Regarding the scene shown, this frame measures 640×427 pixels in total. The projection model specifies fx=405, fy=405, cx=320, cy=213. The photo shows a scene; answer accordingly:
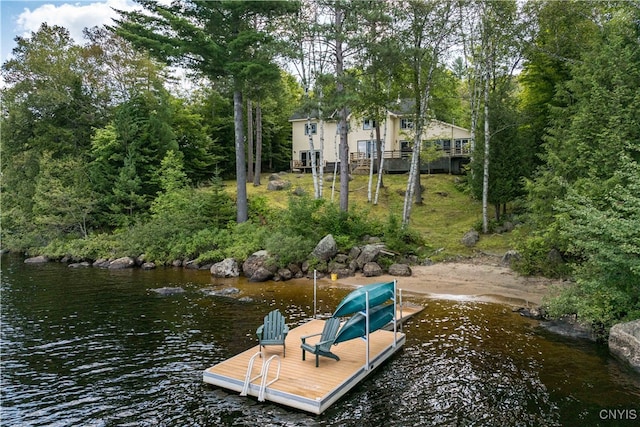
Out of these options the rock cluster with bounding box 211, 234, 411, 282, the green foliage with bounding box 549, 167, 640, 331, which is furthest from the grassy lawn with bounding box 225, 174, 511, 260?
the green foliage with bounding box 549, 167, 640, 331

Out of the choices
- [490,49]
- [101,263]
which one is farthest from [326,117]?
[101,263]

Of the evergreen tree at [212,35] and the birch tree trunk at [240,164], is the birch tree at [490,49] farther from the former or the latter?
the birch tree trunk at [240,164]

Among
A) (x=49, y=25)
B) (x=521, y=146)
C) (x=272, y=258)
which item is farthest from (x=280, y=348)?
(x=49, y=25)

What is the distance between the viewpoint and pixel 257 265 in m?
20.2

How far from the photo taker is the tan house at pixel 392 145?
3666cm

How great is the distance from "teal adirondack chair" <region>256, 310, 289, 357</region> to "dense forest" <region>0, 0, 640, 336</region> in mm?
7980

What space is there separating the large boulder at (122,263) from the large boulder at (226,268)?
6268mm

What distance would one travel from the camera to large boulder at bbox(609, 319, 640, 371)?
9.30 meters

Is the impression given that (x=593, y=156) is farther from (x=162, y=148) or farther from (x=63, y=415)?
(x=162, y=148)

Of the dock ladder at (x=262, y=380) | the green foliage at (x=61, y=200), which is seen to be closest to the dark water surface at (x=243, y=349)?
the dock ladder at (x=262, y=380)

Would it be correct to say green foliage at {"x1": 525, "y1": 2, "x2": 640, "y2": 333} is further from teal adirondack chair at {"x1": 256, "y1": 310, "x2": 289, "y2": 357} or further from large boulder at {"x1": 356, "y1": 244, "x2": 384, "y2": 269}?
teal adirondack chair at {"x1": 256, "y1": 310, "x2": 289, "y2": 357}

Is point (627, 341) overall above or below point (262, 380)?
above

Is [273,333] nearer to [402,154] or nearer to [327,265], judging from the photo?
[327,265]

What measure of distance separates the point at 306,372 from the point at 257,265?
11730 mm
